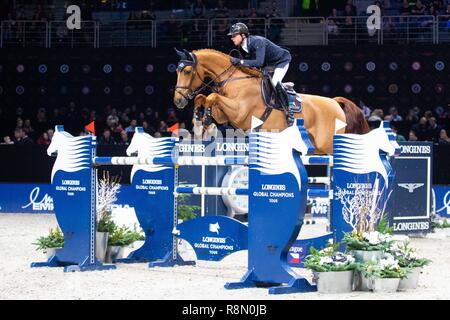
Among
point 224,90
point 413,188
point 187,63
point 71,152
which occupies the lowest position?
point 413,188

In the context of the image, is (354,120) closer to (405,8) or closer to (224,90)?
(224,90)

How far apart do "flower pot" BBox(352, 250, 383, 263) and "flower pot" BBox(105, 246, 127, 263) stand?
308 centimetres

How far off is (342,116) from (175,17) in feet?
34.6

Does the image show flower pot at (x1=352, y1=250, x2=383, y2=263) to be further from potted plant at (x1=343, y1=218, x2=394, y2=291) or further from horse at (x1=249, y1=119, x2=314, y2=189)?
horse at (x1=249, y1=119, x2=314, y2=189)

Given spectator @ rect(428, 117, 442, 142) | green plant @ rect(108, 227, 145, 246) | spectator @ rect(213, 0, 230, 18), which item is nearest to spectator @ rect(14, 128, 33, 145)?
spectator @ rect(213, 0, 230, 18)

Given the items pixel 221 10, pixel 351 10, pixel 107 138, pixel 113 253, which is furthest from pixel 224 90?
pixel 221 10

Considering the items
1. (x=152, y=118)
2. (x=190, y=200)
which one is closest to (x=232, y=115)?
(x=190, y=200)

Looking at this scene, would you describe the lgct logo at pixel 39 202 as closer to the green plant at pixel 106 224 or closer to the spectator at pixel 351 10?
the green plant at pixel 106 224

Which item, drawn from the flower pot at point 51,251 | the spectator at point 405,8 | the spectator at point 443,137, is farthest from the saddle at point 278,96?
the spectator at point 405,8

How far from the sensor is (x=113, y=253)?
385 inches

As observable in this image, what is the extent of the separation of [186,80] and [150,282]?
377 centimetres

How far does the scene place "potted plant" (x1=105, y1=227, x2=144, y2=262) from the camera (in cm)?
973

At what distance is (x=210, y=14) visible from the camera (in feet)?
73.0

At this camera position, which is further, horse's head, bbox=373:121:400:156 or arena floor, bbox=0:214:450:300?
horse's head, bbox=373:121:400:156
